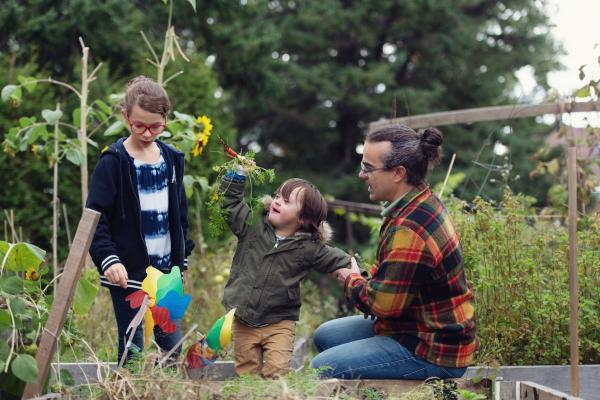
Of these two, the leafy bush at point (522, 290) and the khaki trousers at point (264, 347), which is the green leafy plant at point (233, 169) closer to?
the khaki trousers at point (264, 347)

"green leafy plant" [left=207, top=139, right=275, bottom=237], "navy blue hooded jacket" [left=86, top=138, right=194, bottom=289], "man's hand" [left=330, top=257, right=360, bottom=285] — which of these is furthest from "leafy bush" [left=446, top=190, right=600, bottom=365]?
"navy blue hooded jacket" [left=86, top=138, right=194, bottom=289]

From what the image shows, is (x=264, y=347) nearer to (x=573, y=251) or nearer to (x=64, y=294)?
(x=64, y=294)

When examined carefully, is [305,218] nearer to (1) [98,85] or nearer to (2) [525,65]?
(1) [98,85]

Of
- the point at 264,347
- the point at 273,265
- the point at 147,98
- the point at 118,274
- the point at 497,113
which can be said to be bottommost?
the point at 264,347

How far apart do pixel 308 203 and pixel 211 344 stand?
747mm

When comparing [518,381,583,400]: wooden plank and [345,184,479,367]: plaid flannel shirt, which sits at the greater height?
[345,184,479,367]: plaid flannel shirt

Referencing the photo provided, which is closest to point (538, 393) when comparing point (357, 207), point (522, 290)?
point (522, 290)

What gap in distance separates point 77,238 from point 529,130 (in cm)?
1492

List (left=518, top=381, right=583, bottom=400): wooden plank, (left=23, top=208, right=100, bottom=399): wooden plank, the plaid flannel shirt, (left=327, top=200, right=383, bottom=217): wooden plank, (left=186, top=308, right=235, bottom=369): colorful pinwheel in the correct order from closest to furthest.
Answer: (left=23, top=208, right=100, bottom=399): wooden plank < (left=518, top=381, right=583, bottom=400): wooden plank < (left=186, top=308, right=235, bottom=369): colorful pinwheel < the plaid flannel shirt < (left=327, top=200, right=383, bottom=217): wooden plank

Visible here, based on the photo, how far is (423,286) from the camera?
2.77 m

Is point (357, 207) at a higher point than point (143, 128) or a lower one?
higher

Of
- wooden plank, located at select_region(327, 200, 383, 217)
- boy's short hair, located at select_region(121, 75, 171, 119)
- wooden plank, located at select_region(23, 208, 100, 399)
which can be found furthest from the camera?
wooden plank, located at select_region(327, 200, 383, 217)

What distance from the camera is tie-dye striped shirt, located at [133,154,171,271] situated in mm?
3123

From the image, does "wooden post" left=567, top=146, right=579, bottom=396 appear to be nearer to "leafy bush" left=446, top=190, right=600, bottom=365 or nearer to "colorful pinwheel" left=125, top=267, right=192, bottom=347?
"leafy bush" left=446, top=190, right=600, bottom=365
